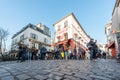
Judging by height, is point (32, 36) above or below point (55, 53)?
above

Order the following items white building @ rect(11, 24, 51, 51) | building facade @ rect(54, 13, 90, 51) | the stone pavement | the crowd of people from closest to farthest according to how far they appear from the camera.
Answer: the stone pavement < the crowd of people < building facade @ rect(54, 13, 90, 51) < white building @ rect(11, 24, 51, 51)

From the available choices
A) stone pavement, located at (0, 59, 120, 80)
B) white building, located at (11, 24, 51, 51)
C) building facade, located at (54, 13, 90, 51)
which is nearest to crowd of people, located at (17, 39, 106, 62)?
stone pavement, located at (0, 59, 120, 80)

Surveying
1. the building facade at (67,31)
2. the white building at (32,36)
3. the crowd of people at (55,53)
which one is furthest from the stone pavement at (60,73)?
Result: the white building at (32,36)

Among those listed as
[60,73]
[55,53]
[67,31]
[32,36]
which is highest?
[67,31]

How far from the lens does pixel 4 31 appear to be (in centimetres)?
3030

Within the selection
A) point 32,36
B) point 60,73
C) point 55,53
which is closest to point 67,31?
point 55,53

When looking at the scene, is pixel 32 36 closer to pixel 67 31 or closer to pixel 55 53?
pixel 67 31

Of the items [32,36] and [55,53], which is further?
[32,36]

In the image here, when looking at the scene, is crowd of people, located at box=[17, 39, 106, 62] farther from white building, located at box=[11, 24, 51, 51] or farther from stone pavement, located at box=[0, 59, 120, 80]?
white building, located at box=[11, 24, 51, 51]

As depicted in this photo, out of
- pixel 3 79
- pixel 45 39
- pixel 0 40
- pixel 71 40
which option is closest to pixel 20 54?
pixel 3 79

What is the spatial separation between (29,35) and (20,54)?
68.0 ft

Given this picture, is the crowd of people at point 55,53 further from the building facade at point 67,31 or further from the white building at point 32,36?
the white building at point 32,36

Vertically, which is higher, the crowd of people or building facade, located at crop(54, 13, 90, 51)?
building facade, located at crop(54, 13, 90, 51)

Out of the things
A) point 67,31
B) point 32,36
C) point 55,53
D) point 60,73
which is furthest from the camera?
point 32,36
